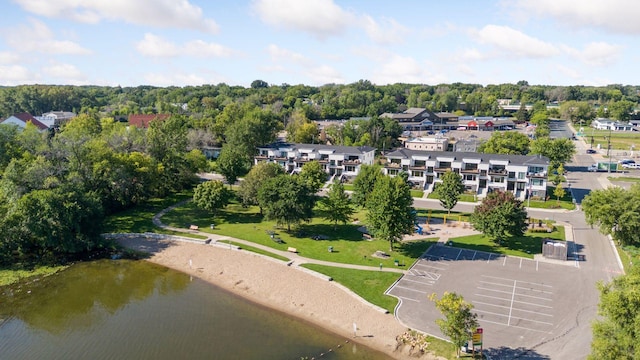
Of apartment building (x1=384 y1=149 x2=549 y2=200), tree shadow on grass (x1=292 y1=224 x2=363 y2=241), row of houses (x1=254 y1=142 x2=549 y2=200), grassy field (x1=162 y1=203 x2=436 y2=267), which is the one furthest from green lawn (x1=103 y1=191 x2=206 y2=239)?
apartment building (x1=384 y1=149 x2=549 y2=200)

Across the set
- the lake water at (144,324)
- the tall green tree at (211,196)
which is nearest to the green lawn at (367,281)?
the lake water at (144,324)

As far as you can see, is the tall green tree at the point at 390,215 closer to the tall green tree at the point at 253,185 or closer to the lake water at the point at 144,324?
the lake water at the point at 144,324

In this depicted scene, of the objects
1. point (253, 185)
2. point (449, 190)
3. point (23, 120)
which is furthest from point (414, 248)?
point (23, 120)

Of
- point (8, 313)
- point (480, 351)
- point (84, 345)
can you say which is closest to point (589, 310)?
point (480, 351)

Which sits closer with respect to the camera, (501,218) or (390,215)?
(390,215)

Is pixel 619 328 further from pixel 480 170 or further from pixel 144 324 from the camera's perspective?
pixel 480 170

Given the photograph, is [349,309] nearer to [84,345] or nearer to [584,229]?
[84,345]

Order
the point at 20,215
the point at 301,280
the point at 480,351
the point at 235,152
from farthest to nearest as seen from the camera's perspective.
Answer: the point at 235,152 → the point at 20,215 → the point at 301,280 → the point at 480,351
